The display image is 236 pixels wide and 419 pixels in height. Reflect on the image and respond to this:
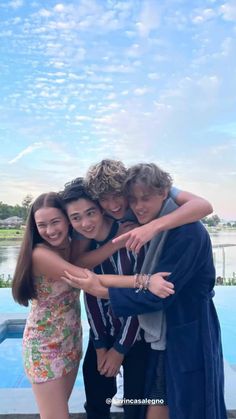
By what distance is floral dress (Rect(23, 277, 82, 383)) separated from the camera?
1511 millimetres

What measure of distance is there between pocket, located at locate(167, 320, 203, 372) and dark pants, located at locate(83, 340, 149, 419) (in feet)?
0.52

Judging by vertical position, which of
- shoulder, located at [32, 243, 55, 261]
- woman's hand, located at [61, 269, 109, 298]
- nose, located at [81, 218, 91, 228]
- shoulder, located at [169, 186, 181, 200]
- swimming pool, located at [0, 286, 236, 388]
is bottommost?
swimming pool, located at [0, 286, 236, 388]

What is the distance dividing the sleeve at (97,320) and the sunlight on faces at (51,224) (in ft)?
0.88

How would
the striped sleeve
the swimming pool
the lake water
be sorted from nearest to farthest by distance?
the striped sleeve < the swimming pool < the lake water

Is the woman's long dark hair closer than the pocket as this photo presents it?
No

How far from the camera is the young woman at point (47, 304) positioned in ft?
4.90

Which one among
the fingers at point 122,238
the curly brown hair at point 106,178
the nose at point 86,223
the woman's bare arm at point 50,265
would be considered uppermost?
the curly brown hair at point 106,178

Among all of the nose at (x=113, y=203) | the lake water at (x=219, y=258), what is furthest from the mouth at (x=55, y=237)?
the lake water at (x=219, y=258)

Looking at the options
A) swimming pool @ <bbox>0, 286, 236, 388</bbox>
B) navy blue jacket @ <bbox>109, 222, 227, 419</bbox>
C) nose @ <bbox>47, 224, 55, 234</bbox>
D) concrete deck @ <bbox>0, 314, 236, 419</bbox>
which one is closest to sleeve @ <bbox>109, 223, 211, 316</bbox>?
navy blue jacket @ <bbox>109, 222, 227, 419</bbox>

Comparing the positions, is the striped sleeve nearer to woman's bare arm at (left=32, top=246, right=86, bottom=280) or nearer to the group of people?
the group of people

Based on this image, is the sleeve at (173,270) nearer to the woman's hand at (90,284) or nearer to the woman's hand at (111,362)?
the woman's hand at (90,284)

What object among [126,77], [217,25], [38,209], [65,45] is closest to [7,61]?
[65,45]

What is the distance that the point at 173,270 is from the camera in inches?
52.8

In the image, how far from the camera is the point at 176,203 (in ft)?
4.84
